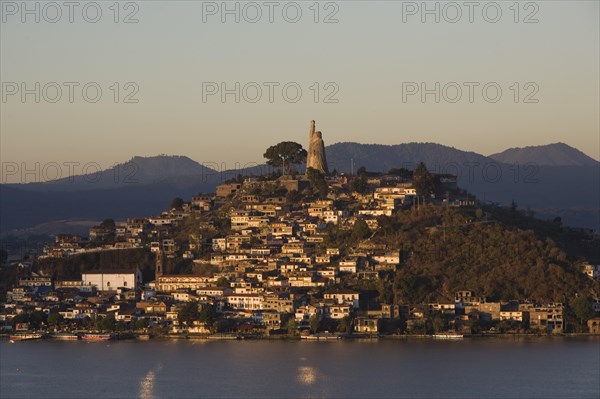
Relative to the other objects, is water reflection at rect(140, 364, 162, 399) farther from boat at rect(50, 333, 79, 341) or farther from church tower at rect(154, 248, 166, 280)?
church tower at rect(154, 248, 166, 280)

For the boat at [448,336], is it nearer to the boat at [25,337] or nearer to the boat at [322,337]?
the boat at [322,337]

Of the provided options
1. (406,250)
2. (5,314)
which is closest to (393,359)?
(406,250)

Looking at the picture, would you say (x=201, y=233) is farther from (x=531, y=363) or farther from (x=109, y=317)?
(x=531, y=363)

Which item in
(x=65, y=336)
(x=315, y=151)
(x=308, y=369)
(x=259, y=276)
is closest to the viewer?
(x=308, y=369)

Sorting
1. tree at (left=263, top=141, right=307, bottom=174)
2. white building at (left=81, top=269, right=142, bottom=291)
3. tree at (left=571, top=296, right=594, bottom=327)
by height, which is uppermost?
tree at (left=263, top=141, right=307, bottom=174)

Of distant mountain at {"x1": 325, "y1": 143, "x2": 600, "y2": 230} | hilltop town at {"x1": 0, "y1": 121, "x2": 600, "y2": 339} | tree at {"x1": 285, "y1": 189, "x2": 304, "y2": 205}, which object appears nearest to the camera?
hilltop town at {"x1": 0, "y1": 121, "x2": 600, "y2": 339}

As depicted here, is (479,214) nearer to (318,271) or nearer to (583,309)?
(318,271)

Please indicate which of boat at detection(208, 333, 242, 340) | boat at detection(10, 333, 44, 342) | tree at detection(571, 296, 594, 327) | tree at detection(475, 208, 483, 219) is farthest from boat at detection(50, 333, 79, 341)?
tree at detection(571, 296, 594, 327)

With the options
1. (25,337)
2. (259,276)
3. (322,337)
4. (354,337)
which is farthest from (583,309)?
(25,337)
